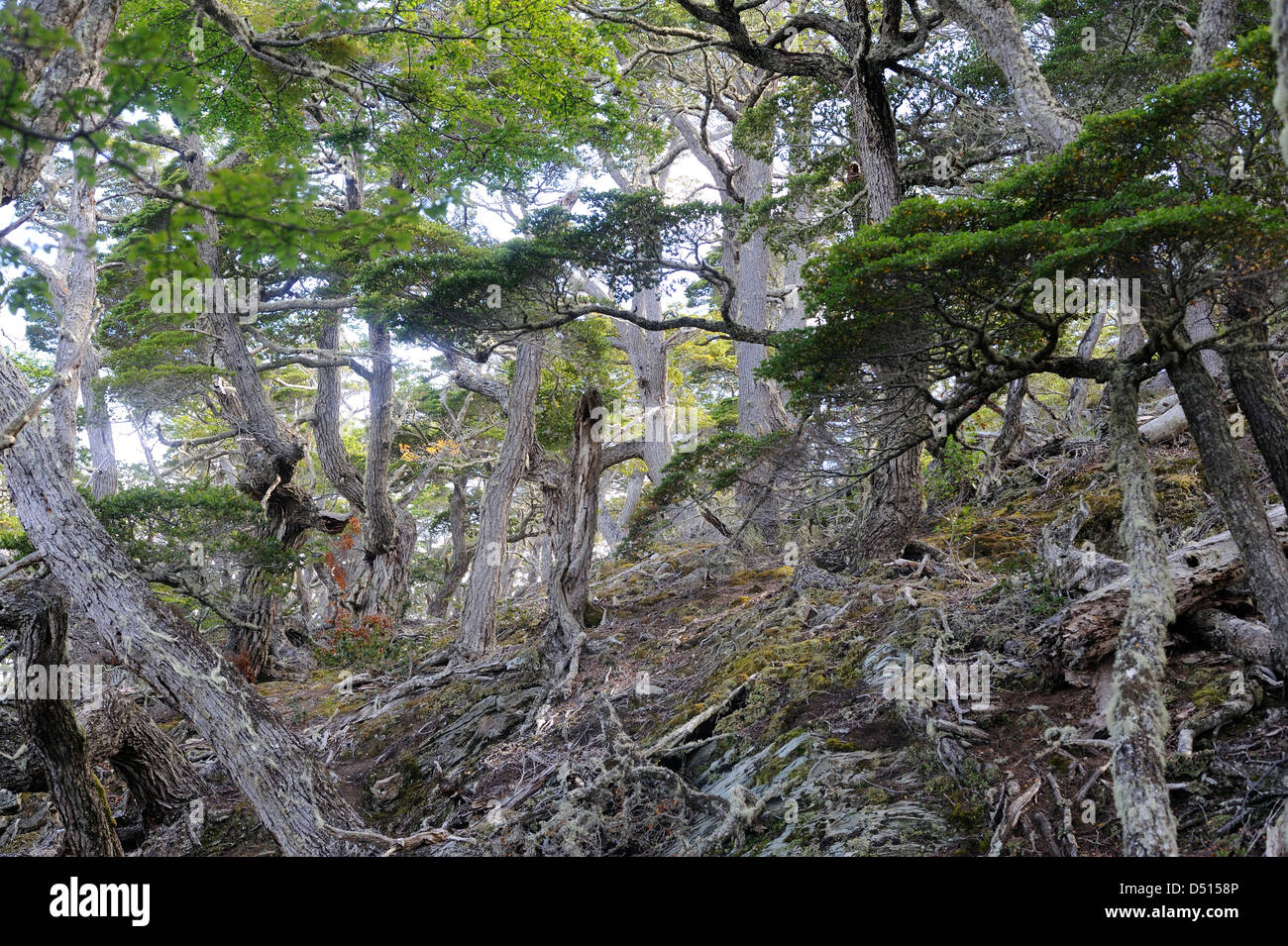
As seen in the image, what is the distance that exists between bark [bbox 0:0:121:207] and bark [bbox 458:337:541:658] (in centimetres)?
627

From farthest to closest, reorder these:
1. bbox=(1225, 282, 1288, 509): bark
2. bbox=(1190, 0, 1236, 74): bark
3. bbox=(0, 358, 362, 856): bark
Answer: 1. bbox=(0, 358, 362, 856): bark
2. bbox=(1190, 0, 1236, 74): bark
3. bbox=(1225, 282, 1288, 509): bark

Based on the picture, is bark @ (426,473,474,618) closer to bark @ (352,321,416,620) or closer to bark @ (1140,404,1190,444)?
bark @ (352,321,416,620)

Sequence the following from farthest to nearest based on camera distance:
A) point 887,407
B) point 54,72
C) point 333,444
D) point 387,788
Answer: point 333,444
point 387,788
point 887,407
point 54,72

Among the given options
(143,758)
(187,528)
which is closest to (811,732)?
(143,758)

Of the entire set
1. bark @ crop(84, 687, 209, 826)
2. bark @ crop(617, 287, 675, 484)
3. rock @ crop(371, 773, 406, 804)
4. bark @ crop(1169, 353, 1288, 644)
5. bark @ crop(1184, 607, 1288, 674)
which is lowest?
rock @ crop(371, 773, 406, 804)

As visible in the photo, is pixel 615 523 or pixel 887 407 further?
pixel 615 523

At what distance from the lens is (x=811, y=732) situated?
16.5ft

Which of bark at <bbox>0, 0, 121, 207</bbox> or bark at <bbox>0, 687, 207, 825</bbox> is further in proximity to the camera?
bark at <bbox>0, 687, 207, 825</bbox>

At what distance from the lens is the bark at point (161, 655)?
5.36 meters

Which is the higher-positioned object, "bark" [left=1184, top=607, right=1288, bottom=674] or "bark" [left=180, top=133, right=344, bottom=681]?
"bark" [left=180, top=133, right=344, bottom=681]

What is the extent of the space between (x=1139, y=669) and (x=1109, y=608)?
1410 millimetres

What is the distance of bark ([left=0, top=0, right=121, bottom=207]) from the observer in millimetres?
3875

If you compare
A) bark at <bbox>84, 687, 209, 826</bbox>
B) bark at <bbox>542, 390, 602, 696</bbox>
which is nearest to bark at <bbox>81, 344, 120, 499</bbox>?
bark at <bbox>84, 687, 209, 826</bbox>

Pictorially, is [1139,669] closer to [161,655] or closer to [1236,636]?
[1236,636]
